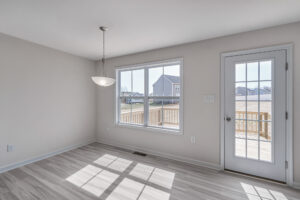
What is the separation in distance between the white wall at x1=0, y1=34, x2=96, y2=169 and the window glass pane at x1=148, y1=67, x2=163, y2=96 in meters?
1.93

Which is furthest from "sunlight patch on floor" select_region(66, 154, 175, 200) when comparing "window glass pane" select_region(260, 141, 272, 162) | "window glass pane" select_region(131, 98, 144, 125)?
"window glass pane" select_region(260, 141, 272, 162)

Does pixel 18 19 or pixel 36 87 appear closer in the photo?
pixel 18 19

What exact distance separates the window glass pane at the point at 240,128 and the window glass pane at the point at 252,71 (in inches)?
30.5

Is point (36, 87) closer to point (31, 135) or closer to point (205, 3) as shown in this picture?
point (31, 135)

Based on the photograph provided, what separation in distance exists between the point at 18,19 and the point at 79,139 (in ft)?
9.68

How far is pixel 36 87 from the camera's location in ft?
9.88

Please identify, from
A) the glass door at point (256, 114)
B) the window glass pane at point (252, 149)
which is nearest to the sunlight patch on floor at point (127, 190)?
the glass door at point (256, 114)

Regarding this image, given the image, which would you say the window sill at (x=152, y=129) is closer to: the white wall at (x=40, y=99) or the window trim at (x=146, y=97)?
the window trim at (x=146, y=97)

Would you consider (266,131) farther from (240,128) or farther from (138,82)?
(138,82)

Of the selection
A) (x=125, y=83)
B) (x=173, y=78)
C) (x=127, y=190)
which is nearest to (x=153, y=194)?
(x=127, y=190)

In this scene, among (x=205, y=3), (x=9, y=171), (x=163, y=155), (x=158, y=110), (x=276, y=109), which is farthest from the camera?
(x=158, y=110)

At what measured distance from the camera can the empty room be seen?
6.55ft

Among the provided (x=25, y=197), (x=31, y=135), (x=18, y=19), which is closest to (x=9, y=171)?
(x=31, y=135)

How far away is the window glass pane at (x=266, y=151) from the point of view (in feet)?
7.70
